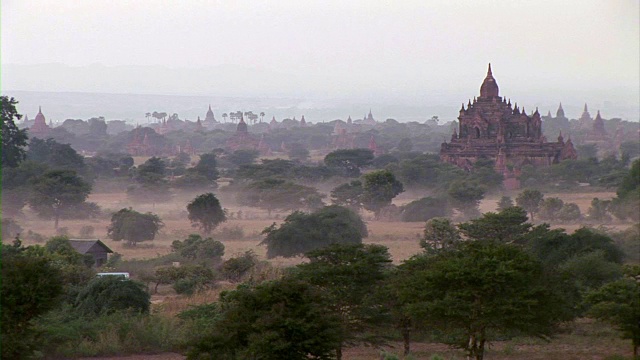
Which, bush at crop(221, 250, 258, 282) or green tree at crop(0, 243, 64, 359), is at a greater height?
green tree at crop(0, 243, 64, 359)

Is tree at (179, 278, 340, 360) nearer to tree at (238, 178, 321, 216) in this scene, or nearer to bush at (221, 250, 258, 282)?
bush at (221, 250, 258, 282)

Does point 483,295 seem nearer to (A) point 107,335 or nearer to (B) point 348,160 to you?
(A) point 107,335

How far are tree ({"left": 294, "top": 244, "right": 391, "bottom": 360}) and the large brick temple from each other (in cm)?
4438

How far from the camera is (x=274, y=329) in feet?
43.8

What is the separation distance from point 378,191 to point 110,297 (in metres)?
27.1

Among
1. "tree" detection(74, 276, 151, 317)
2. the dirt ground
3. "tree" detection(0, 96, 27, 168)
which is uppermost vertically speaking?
"tree" detection(0, 96, 27, 168)

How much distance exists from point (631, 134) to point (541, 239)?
125 metres

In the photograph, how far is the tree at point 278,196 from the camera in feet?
156

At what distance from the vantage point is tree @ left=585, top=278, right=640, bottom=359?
15.6 metres

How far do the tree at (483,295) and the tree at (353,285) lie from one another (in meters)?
1.07

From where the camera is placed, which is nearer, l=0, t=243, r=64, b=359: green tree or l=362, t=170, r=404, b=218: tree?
l=0, t=243, r=64, b=359: green tree

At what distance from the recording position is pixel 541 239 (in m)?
25.6

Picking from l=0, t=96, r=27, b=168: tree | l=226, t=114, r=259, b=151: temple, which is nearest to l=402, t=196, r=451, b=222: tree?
l=0, t=96, r=27, b=168: tree

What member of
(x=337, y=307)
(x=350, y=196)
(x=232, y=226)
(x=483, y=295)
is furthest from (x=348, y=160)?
(x=483, y=295)
